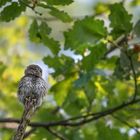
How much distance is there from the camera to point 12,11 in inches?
103

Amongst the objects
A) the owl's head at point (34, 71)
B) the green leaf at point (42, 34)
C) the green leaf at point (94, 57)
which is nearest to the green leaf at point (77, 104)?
the green leaf at point (94, 57)

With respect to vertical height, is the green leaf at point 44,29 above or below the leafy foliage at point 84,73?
above

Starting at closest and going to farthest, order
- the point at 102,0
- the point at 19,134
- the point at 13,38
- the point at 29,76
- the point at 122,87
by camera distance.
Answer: the point at 19,134 < the point at 29,76 < the point at 122,87 < the point at 102,0 < the point at 13,38

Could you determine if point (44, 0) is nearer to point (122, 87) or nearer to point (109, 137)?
point (109, 137)

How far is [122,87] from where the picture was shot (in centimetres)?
464

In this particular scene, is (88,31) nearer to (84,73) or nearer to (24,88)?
(84,73)

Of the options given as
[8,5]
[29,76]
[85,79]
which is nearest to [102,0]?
[85,79]

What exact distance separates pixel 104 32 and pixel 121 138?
104 cm

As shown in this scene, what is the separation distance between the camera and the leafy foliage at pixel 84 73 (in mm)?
2809

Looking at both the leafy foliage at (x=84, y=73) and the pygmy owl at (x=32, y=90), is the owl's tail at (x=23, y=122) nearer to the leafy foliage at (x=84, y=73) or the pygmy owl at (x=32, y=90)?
the pygmy owl at (x=32, y=90)

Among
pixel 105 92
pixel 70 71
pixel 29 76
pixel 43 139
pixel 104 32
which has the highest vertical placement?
pixel 29 76

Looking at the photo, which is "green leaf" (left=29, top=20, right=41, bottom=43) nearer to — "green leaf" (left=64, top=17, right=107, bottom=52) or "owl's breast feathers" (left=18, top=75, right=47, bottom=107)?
"green leaf" (left=64, top=17, right=107, bottom=52)

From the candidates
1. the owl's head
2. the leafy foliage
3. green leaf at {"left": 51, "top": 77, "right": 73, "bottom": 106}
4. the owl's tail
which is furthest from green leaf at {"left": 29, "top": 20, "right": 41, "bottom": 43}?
the owl's tail

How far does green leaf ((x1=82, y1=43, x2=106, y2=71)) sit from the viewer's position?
2928mm
